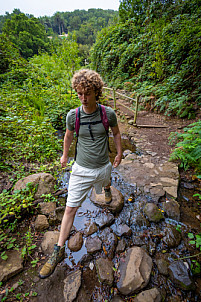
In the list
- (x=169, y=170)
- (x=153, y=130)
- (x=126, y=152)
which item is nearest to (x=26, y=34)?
(x=153, y=130)

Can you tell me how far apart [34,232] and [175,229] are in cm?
213

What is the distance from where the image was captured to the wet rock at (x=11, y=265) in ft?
4.83

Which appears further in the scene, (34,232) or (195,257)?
(34,232)

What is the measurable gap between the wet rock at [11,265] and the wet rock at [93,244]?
83 cm

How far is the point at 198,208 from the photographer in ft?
7.70

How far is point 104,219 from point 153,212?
0.83 meters

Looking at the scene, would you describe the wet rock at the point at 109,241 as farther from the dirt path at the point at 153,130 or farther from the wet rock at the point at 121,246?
the dirt path at the point at 153,130

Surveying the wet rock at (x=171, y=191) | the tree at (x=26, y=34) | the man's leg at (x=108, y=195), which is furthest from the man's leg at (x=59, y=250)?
the tree at (x=26, y=34)

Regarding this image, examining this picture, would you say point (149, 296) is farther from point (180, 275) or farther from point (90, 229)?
point (90, 229)

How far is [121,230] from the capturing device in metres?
2.04

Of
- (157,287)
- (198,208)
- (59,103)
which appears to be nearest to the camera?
(157,287)

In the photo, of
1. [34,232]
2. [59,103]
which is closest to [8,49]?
[59,103]

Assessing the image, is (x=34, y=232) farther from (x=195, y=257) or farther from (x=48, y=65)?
(x=48, y=65)

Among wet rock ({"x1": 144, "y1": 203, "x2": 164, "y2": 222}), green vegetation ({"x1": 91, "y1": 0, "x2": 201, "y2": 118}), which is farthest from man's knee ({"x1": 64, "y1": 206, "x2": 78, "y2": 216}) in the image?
green vegetation ({"x1": 91, "y1": 0, "x2": 201, "y2": 118})
